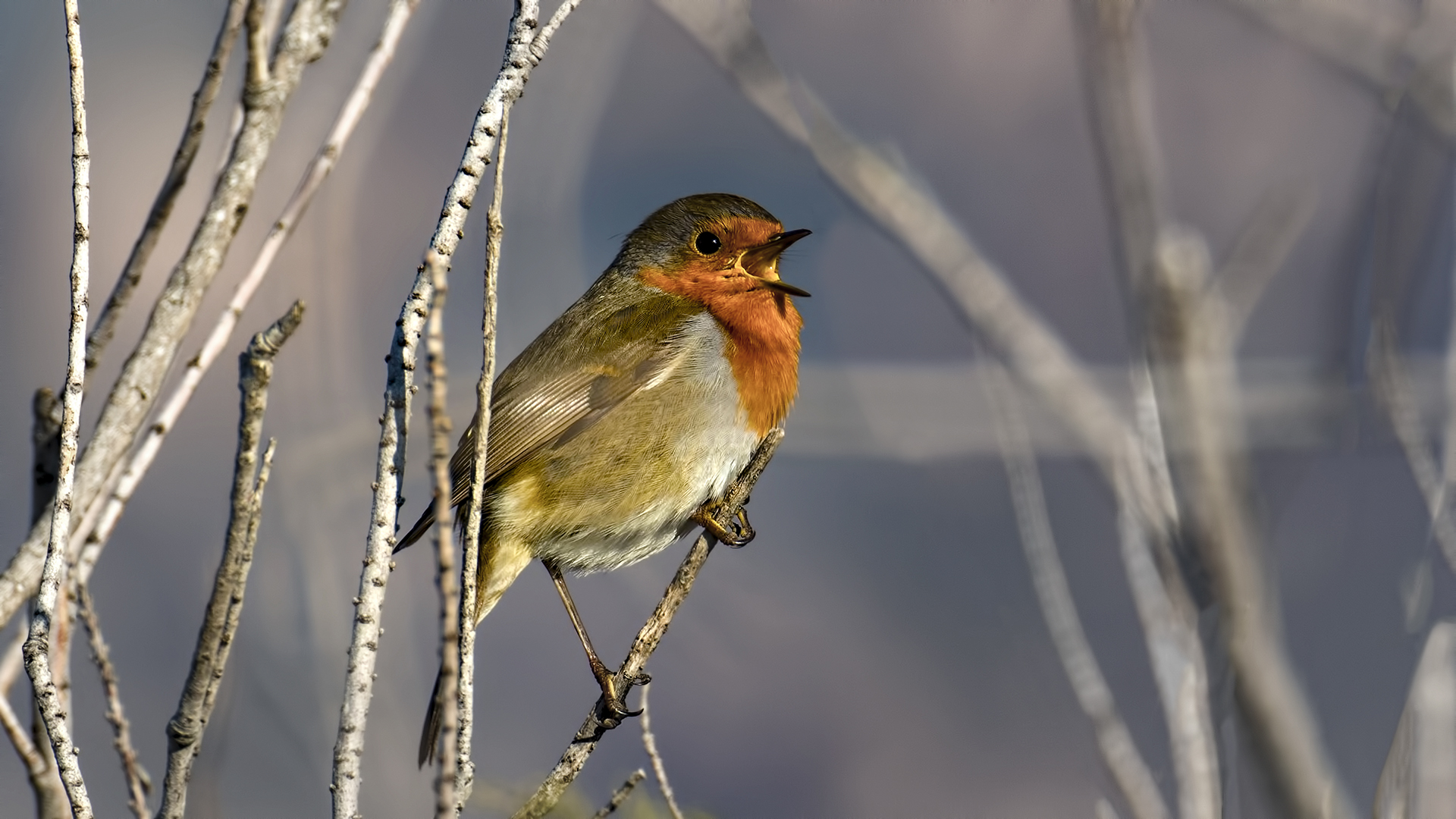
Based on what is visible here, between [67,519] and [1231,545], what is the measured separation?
69.3 inches

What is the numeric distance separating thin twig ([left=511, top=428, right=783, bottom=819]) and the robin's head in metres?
0.84

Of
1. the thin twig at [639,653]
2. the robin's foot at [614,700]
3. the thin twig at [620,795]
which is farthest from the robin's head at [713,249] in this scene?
the thin twig at [620,795]

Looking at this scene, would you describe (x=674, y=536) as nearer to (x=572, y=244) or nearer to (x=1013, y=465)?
(x=572, y=244)

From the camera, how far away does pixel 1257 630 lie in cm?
214

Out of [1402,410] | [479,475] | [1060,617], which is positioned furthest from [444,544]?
[1402,410]

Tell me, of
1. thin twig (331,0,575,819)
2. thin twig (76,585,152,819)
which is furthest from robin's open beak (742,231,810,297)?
thin twig (76,585,152,819)

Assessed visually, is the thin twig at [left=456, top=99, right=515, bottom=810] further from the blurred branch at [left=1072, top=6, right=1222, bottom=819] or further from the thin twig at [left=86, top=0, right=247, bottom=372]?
the blurred branch at [left=1072, top=6, right=1222, bottom=819]

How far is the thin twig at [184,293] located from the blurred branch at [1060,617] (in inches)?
41.6

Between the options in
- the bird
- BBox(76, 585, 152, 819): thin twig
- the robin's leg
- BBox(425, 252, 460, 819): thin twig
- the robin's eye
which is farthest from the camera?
the robin's eye

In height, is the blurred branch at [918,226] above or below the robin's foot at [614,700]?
above

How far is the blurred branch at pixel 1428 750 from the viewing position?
2051mm

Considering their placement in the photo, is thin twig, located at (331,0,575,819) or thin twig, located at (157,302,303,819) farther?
thin twig, located at (157,302,303,819)

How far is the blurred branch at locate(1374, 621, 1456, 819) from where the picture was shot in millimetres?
2051

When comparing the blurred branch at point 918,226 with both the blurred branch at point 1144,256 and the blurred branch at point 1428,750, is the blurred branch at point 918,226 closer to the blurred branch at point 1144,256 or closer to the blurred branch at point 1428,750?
the blurred branch at point 1144,256
